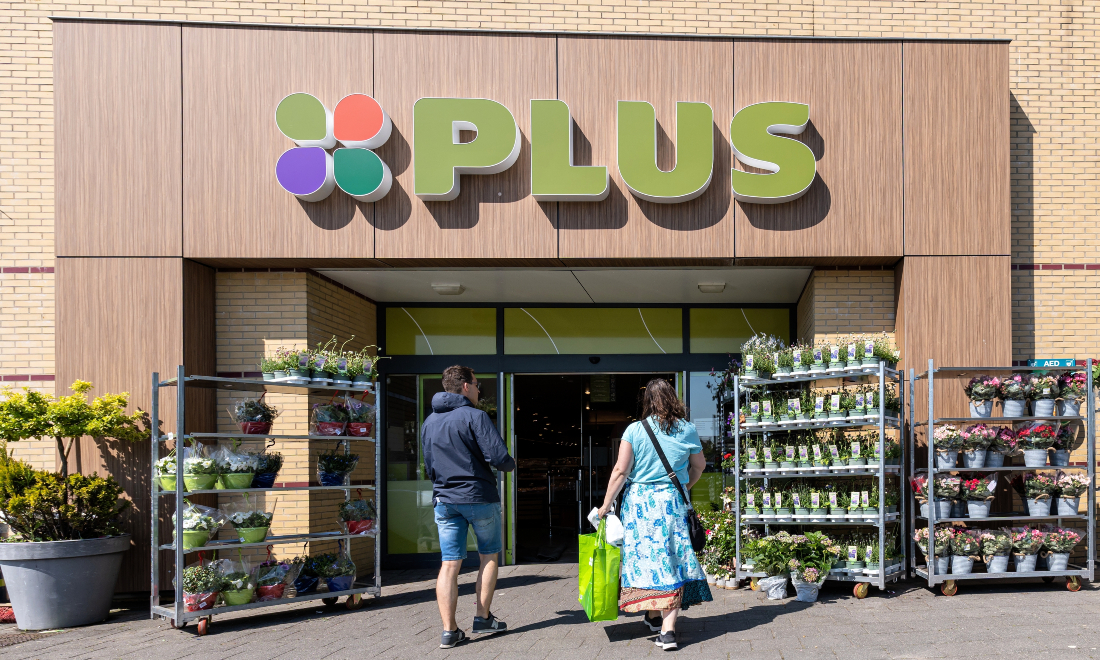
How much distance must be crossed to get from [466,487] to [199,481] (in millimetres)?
2225

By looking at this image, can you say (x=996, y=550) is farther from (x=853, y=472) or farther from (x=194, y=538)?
(x=194, y=538)

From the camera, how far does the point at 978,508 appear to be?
22.7 ft

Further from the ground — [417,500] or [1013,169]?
[1013,169]

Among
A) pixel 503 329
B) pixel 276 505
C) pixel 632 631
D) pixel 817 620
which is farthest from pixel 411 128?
pixel 817 620

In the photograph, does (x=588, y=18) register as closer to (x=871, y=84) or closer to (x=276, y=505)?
(x=871, y=84)


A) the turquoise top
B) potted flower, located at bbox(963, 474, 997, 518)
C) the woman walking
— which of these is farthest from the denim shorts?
potted flower, located at bbox(963, 474, 997, 518)

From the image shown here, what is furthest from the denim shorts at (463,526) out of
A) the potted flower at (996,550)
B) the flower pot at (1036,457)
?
the flower pot at (1036,457)

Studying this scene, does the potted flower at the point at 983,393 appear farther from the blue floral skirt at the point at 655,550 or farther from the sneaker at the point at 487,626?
the sneaker at the point at 487,626

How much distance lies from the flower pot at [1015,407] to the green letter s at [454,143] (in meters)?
4.71

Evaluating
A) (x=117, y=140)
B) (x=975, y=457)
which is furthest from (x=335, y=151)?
(x=975, y=457)

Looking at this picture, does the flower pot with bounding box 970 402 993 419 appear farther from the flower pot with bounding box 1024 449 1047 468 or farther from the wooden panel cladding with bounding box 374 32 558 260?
the wooden panel cladding with bounding box 374 32 558 260

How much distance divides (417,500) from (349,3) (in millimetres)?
5325

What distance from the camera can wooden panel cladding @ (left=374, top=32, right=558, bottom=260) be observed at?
25.3 ft

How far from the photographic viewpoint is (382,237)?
7.69 m
